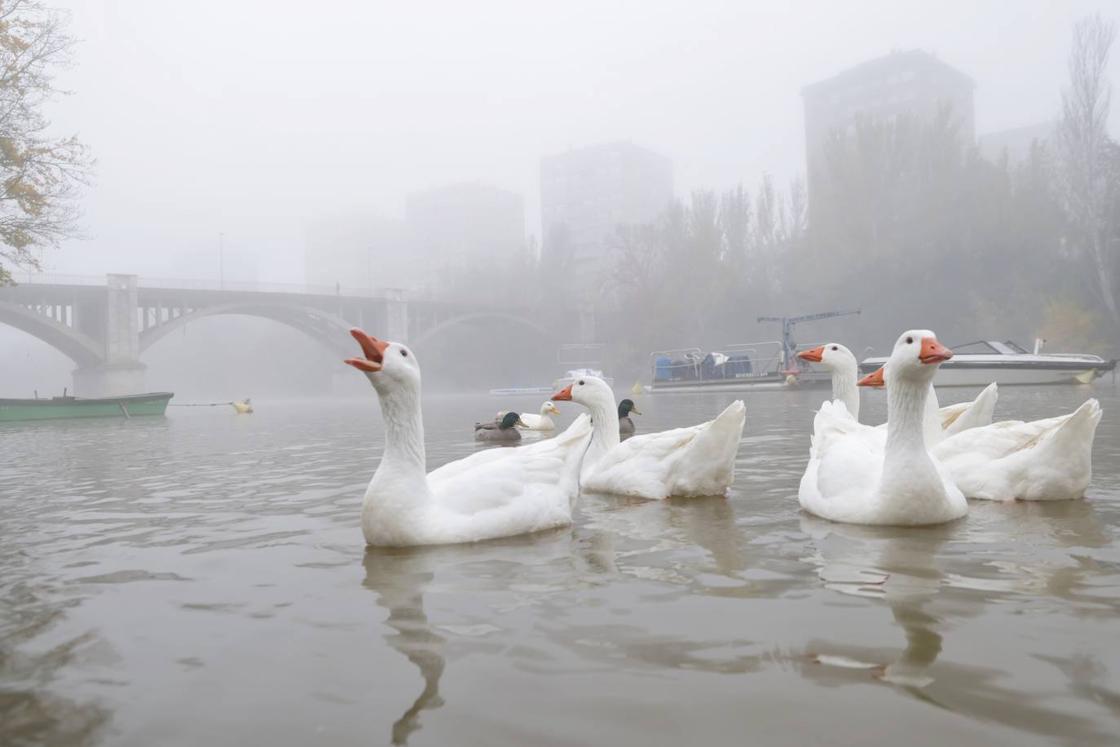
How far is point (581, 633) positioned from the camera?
11.1 feet

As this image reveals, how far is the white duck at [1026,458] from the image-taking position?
5.89 m

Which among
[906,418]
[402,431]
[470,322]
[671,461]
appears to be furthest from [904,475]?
[470,322]

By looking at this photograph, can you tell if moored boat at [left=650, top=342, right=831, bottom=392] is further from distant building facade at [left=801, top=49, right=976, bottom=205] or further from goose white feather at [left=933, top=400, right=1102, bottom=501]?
distant building facade at [left=801, top=49, right=976, bottom=205]

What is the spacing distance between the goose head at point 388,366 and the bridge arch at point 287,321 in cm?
5449

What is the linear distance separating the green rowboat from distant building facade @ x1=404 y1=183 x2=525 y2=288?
335ft

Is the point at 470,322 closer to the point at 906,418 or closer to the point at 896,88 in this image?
the point at 896,88

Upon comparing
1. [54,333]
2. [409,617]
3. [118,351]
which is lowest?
[409,617]

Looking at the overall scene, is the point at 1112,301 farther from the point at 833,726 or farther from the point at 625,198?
the point at 625,198

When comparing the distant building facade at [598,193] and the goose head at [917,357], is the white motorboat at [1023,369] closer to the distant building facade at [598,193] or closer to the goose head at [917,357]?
the goose head at [917,357]

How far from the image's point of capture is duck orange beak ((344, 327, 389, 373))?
15.5 feet

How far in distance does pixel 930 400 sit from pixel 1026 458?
141 centimetres

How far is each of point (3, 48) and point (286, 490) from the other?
22785 millimetres

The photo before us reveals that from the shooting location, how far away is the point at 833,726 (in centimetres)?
243

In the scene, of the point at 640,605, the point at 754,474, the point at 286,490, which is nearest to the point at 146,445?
the point at 286,490
